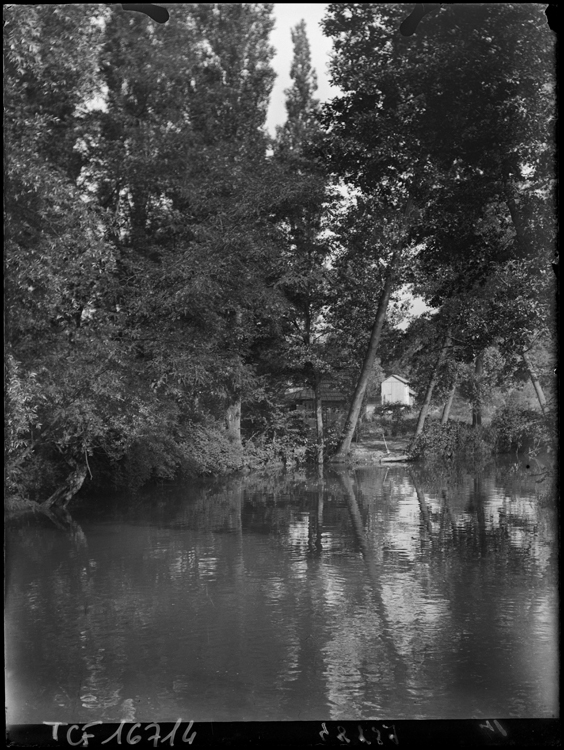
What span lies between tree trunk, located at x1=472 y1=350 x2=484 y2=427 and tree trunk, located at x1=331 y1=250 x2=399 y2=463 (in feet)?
2.72

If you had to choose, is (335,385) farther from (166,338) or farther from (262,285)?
(166,338)

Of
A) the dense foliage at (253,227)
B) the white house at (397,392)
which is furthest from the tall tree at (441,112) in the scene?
the white house at (397,392)

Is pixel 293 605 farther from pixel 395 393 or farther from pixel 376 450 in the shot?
pixel 395 393

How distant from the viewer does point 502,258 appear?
199 inches

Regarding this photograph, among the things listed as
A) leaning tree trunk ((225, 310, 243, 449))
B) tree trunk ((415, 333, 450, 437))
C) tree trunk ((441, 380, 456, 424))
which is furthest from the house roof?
leaning tree trunk ((225, 310, 243, 449))

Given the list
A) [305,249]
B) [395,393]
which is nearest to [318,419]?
[395,393]

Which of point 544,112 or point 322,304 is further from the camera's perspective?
point 322,304

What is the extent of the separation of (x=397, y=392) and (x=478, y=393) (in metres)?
0.84

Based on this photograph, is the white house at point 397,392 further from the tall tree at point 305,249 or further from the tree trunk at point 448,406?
the tall tree at point 305,249

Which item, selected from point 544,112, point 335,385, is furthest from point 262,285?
point 544,112

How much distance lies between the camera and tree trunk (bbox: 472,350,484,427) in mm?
6310

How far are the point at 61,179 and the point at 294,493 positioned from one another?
3.36m

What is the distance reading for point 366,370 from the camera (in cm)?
673

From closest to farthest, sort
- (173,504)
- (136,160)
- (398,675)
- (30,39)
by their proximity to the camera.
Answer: (398,675) → (30,39) → (136,160) → (173,504)
